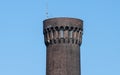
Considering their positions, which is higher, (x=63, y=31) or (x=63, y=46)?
(x=63, y=31)

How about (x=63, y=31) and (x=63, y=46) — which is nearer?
(x=63, y=46)

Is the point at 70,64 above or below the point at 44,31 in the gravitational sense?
below

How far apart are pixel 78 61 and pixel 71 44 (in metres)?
2.32

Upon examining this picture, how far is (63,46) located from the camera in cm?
4009

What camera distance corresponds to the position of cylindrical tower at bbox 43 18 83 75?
1555 inches

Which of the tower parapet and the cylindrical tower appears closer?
the cylindrical tower

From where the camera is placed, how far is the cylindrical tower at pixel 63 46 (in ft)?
130

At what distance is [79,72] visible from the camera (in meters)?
40.2

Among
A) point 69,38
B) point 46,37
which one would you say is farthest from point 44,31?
point 69,38

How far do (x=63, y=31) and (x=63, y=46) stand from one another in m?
1.89

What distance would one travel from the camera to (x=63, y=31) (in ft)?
132

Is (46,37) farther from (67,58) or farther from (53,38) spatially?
(67,58)

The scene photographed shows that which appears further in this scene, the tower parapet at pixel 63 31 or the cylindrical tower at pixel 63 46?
the tower parapet at pixel 63 31

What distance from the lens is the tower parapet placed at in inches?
1580
